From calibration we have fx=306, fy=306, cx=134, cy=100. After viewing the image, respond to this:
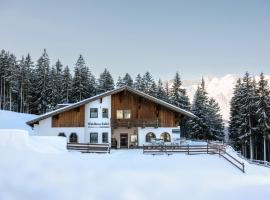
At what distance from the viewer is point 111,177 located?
2048 cm

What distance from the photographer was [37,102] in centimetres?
5703

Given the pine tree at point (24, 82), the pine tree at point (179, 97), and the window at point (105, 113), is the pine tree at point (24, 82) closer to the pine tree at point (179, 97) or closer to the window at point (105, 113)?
the pine tree at point (179, 97)

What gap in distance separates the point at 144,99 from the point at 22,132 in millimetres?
15354

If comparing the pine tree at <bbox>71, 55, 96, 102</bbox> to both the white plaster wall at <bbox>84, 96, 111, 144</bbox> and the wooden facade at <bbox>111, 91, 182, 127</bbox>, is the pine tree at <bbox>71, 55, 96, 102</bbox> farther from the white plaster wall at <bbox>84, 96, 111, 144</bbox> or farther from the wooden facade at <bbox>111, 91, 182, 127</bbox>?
the wooden facade at <bbox>111, 91, 182, 127</bbox>

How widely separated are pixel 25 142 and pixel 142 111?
14750 mm

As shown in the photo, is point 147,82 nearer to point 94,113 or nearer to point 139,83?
point 139,83

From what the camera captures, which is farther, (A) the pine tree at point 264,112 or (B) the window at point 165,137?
(A) the pine tree at point 264,112

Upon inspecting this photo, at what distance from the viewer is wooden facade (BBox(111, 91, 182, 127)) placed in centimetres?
3425

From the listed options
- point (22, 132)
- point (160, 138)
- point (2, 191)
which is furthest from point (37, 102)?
point (2, 191)

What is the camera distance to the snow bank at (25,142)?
2231 cm

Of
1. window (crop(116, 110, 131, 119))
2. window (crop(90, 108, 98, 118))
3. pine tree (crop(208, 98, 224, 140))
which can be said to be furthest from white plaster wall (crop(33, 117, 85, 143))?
pine tree (crop(208, 98, 224, 140))

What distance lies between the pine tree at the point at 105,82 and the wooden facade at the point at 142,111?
2420 centimetres

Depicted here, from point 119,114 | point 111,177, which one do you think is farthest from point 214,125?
point 111,177

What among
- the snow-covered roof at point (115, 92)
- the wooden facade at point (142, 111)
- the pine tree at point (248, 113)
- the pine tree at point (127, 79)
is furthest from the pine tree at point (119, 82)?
the snow-covered roof at point (115, 92)
